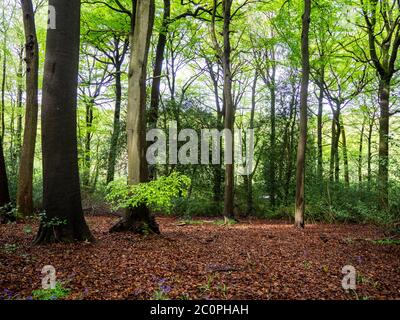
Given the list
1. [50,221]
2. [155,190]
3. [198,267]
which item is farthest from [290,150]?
[50,221]

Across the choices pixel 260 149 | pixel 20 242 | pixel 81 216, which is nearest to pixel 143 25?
pixel 81 216

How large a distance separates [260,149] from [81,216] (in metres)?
11.7

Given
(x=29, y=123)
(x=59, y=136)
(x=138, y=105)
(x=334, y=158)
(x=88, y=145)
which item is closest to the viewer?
(x=59, y=136)

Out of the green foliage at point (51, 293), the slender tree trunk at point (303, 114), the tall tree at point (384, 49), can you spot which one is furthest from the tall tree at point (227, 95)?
the green foliage at point (51, 293)

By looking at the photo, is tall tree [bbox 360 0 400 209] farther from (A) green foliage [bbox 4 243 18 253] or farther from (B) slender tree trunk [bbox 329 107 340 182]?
(A) green foliage [bbox 4 243 18 253]

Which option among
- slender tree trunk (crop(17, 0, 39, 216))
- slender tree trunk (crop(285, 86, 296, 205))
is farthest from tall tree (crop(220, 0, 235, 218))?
slender tree trunk (crop(17, 0, 39, 216))

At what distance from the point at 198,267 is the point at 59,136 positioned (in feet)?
11.1

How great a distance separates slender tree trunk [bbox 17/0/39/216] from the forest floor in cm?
241

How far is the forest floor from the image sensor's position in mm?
3799

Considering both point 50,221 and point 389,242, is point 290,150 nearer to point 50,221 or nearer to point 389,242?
point 389,242

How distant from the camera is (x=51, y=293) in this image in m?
3.57

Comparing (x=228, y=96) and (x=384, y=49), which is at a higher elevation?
(x=384, y=49)

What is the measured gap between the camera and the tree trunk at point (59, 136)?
5.82 meters

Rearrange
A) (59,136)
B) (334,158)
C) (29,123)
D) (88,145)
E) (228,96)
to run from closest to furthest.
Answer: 1. (59,136)
2. (29,123)
3. (228,96)
4. (334,158)
5. (88,145)
